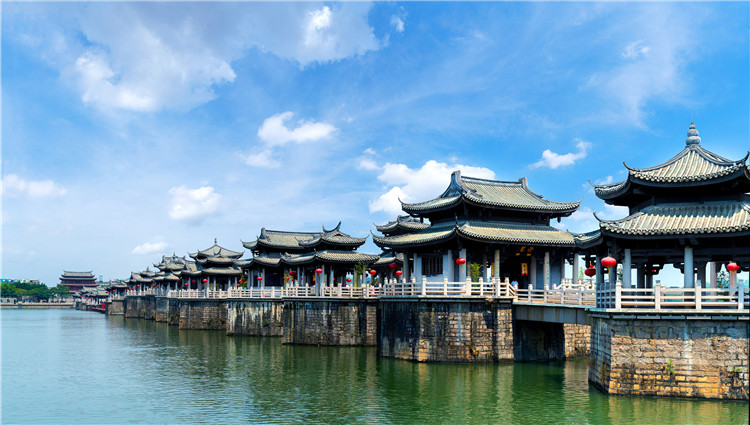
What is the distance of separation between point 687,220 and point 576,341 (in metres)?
13.0

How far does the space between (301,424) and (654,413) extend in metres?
10.8

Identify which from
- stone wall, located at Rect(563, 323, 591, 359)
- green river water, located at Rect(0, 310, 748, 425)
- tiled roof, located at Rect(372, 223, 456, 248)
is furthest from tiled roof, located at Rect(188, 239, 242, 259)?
stone wall, located at Rect(563, 323, 591, 359)

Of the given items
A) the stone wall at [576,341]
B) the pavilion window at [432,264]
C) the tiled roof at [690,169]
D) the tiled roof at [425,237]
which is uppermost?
the tiled roof at [690,169]

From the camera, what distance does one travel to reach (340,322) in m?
38.2

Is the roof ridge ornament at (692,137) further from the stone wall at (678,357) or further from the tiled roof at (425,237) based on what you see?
the tiled roof at (425,237)

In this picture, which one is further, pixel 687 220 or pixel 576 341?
pixel 576 341

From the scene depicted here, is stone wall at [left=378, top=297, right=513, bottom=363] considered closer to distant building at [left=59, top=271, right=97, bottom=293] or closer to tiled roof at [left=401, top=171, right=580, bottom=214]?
tiled roof at [left=401, top=171, right=580, bottom=214]

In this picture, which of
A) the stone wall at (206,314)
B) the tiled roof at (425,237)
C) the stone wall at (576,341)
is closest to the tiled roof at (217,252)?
the stone wall at (206,314)

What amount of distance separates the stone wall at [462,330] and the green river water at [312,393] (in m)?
0.72

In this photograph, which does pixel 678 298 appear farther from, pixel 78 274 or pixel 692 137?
pixel 78 274

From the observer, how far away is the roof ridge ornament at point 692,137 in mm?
23641

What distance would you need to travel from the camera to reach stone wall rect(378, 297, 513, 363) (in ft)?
92.9

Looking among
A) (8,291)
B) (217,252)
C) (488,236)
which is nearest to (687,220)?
(488,236)

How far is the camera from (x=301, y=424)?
61.2ft
